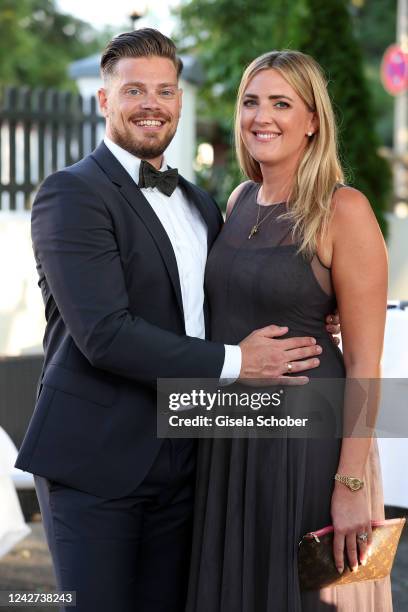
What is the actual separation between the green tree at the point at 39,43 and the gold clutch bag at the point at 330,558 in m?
25.5

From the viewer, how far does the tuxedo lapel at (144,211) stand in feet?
8.94

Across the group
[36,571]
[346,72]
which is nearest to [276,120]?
[36,571]

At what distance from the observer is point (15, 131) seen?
9.29 m

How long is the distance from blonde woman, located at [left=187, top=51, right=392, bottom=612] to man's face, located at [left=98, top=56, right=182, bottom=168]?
0.87ft

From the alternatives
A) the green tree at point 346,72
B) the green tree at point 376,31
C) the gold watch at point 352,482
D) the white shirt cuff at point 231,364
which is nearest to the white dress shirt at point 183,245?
the white shirt cuff at point 231,364

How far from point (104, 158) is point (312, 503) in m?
1.18

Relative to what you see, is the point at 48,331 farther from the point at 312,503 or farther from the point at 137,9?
the point at 137,9

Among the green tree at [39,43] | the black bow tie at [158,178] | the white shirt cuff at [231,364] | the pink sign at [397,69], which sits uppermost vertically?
the green tree at [39,43]

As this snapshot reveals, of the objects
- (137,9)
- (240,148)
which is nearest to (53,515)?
(240,148)

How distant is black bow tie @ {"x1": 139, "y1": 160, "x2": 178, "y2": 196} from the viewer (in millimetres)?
2805

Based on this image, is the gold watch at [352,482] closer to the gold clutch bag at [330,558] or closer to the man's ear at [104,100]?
the gold clutch bag at [330,558]

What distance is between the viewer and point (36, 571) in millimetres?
4816

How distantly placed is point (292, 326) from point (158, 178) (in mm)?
598

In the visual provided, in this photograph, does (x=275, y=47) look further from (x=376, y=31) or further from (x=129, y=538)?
(x=376, y=31)
